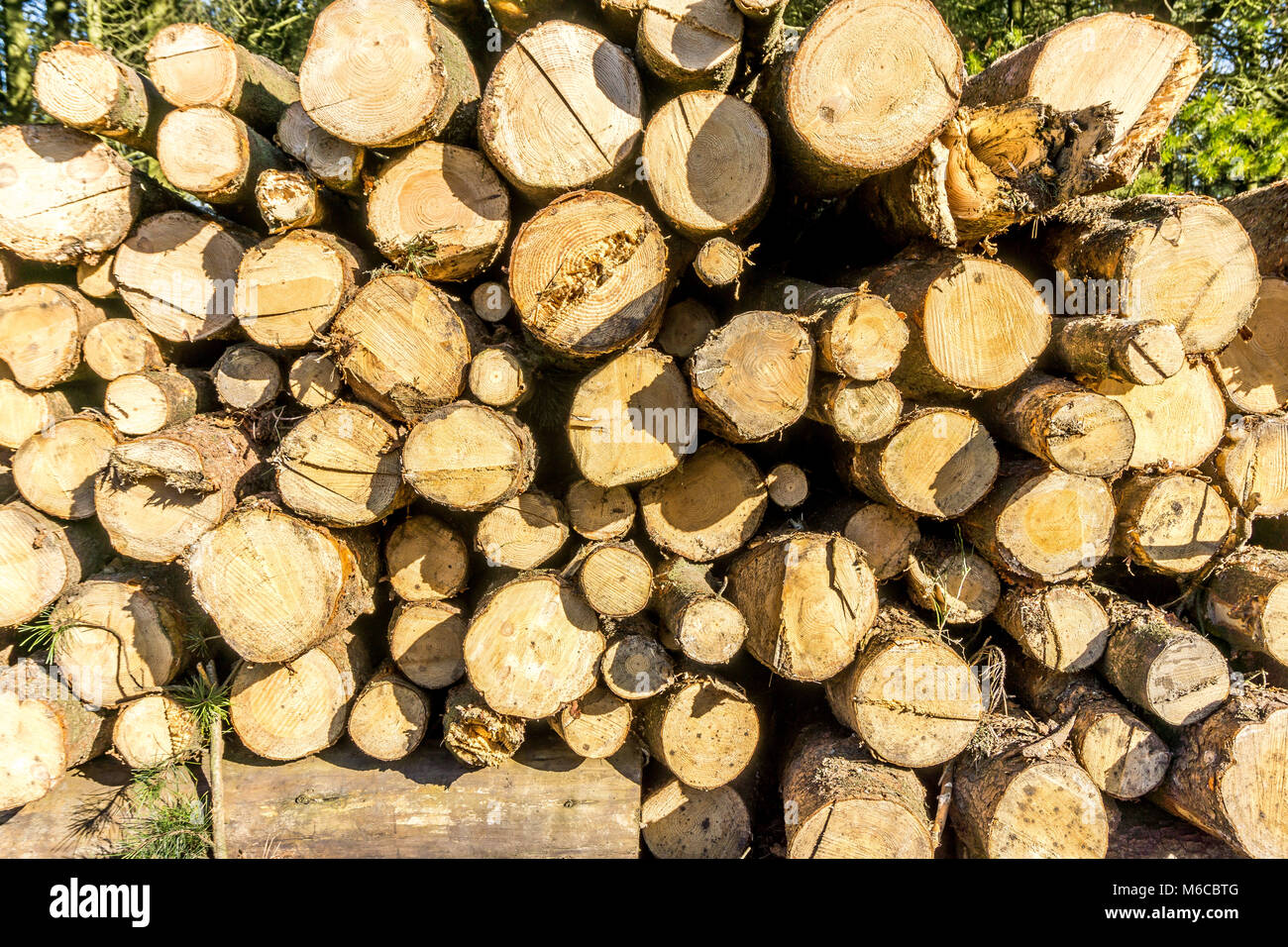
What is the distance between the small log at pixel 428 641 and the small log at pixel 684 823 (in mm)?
1093

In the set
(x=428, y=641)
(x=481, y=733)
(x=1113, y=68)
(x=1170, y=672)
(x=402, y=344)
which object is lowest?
(x=481, y=733)

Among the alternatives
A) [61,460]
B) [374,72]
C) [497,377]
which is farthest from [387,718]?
[374,72]

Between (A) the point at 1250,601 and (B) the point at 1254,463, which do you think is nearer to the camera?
(A) the point at 1250,601

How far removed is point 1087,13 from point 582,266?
5.53 m

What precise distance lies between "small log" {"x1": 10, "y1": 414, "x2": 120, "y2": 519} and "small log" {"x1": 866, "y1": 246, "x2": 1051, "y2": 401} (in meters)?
3.36

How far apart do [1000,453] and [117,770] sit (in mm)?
4374

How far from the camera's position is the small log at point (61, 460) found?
2.87 m

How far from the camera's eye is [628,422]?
2480 millimetres

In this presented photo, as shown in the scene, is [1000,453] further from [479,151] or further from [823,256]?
[479,151]

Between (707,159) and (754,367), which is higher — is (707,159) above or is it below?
above

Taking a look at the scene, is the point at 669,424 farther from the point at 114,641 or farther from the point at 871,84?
the point at 114,641

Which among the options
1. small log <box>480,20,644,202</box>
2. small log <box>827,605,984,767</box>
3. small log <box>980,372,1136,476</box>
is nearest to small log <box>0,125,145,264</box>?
small log <box>480,20,644,202</box>
